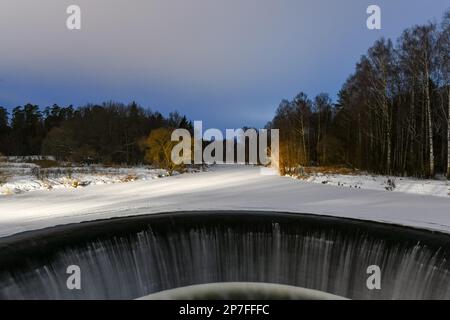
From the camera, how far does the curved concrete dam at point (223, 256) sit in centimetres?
676

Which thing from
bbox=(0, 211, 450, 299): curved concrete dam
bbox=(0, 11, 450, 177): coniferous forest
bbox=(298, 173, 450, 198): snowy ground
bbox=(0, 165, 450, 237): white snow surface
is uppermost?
bbox=(0, 11, 450, 177): coniferous forest

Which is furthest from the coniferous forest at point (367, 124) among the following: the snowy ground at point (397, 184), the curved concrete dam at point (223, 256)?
the curved concrete dam at point (223, 256)

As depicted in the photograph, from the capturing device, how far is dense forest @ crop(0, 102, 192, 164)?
54.1 metres

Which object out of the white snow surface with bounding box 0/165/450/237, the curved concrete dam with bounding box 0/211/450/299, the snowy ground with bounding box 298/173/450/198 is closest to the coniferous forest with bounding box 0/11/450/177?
the snowy ground with bounding box 298/173/450/198

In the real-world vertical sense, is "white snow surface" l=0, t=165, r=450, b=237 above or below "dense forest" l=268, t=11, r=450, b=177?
below

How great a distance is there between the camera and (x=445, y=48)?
18.5m

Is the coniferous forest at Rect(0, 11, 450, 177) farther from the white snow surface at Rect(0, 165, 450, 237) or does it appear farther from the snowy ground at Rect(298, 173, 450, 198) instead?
the white snow surface at Rect(0, 165, 450, 237)

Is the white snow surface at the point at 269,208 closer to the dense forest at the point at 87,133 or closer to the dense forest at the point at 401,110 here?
the dense forest at the point at 401,110

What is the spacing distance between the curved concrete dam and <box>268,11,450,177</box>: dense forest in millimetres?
11804

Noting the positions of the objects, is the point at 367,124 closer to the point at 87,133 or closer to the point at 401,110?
the point at 401,110

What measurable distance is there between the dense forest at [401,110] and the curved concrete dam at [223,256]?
11.8 m

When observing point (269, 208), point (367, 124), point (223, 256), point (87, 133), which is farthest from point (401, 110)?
point (87, 133)
